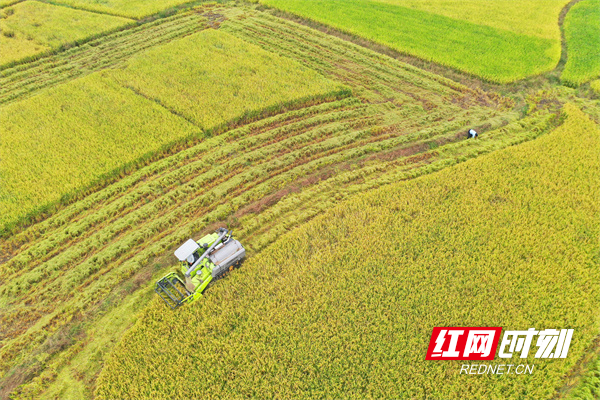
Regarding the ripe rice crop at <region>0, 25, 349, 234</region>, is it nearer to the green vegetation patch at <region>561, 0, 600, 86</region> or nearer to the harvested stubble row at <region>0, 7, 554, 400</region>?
the harvested stubble row at <region>0, 7, 554, 400</region>

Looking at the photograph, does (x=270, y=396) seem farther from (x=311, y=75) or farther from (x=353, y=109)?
(x=311, y=75)

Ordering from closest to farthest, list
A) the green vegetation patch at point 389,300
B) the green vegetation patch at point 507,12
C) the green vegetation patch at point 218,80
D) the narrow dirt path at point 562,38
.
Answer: the green vegetation patch at point 389,300
the green vegetation patch at point 218,80
the narrow dirt path at point 562,38
the green vegetation patch at point 507,12

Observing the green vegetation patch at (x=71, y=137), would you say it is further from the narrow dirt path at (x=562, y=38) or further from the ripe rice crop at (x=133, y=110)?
the narrow dirt path at (x=562, y=38)

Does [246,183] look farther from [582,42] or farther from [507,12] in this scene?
[507,12]

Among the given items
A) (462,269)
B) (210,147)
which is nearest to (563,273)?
(462,269)

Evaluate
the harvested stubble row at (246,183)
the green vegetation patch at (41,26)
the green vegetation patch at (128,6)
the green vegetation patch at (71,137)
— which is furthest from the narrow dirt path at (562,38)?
the green vegetation patch at (41,26)

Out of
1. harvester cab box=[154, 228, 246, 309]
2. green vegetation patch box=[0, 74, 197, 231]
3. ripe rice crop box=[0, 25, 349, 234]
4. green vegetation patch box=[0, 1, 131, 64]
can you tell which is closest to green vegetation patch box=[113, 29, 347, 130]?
ripe rice crop box=[0, 25, 349, 234]

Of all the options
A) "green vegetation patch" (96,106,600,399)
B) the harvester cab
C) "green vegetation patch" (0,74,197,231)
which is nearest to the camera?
"green vegetation patch" (96,106,600,399)
